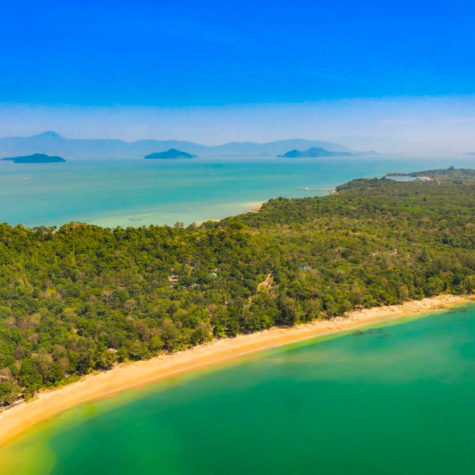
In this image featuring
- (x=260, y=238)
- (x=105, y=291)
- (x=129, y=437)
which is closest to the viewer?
(x=129, y=437)

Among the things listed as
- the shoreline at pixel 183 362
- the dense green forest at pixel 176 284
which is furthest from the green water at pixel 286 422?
the dense green forest at pixel 176 284

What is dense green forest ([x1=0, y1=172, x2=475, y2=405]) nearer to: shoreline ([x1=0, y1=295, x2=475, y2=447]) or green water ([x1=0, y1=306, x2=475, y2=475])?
shoreline ([x1=0, y1=295, x2=475, y2=447])

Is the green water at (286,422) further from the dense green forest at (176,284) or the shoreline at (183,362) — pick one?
the dense green forest at (176,284)

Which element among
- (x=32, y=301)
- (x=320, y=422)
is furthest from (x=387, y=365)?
(x=32, y=301)

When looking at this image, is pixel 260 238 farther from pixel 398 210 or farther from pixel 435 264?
pixel 398 210

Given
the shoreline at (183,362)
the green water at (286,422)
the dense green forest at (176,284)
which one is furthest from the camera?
the dense green forest at (176,284)
